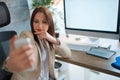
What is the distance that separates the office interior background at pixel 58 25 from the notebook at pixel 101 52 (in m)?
0.52

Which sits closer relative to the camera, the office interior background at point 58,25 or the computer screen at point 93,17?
the computer screen at point 93,17

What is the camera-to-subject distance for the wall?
5.62ft

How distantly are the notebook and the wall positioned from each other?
0.93m

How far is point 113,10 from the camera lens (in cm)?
120

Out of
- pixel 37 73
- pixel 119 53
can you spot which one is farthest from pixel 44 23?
pixel 119 53

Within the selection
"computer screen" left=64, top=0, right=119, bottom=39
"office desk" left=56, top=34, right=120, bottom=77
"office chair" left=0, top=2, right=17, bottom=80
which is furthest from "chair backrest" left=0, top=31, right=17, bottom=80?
"computer screen" left=64, top=0, right=119, bottom=39

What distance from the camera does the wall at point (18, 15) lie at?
Result: 1714 mm

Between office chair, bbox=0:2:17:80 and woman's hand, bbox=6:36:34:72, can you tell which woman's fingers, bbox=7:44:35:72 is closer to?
woman's hand, bbox=6:36:34:72

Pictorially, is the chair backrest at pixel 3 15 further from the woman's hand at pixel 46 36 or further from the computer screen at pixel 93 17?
the computer screen at pixel 93 17

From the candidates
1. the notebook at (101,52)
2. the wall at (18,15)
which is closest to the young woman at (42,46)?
the notebook at (101,52)

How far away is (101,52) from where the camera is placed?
1.22 m

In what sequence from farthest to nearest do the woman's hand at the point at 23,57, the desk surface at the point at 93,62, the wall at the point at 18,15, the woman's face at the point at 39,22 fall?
the wall at the point at 18,15 < the woman's face at the point at 39,22 < the desk surface at the point at 93,62 < the woman's hand at the point at 23,57

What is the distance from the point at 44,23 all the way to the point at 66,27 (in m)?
0.39

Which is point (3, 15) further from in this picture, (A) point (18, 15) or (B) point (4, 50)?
(A) point (18, 15)
